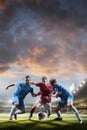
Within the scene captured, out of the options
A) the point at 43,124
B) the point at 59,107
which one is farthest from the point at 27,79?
the point at 43,124

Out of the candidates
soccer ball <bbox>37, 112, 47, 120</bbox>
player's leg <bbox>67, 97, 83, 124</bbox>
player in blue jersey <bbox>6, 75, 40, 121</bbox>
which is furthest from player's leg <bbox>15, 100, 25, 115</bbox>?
player's leg <bbox>67, 97, 83, 124</bbox>

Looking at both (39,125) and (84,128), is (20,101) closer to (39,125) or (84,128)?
(39,125)

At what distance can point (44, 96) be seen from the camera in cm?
1349

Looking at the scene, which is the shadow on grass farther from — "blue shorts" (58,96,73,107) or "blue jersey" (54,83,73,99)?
"blue jersey" (54,83,73,99)

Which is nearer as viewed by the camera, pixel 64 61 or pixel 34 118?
pixel 34 118

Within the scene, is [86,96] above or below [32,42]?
below

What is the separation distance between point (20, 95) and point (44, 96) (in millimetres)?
910

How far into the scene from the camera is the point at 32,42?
14516mm

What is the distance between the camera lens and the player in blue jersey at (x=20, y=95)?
520 inches

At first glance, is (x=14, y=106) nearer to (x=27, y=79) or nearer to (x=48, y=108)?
(x=27, y=79)

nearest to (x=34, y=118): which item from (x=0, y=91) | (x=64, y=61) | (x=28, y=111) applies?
(x=28, y=111)

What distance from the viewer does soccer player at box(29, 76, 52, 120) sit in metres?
13.4

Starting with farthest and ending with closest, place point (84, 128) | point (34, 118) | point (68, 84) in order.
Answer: point (68, 84)
point (34, 118)
point (84, 128)

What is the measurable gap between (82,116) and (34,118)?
1.87 meters
